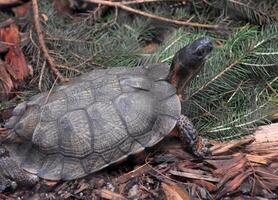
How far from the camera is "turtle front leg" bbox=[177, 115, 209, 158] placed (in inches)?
115

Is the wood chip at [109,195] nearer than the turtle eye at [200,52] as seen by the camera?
Yes

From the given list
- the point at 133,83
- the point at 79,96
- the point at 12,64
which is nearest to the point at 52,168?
the point at 79,96

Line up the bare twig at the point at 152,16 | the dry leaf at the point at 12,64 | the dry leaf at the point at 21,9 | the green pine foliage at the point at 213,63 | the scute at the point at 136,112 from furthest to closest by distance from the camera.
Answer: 1. the dry leaf at the point at 21,9
2. the bare twig at the point at 152,16
3. the dry leaf at the point at 12,64
4. the green pine foliage at the point at 213,63
5. the scute at the point at 136,112

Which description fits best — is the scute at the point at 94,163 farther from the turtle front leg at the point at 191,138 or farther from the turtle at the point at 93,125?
the turtle front leg at the point at 191,138

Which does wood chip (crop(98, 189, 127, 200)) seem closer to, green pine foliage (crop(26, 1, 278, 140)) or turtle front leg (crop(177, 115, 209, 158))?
turtle front leg (crop(177, 115, 209, 158))

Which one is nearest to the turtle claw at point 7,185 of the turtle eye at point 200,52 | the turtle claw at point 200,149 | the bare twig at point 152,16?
the turtle claw at point 200,149

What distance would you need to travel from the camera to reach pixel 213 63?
3205 millimetres

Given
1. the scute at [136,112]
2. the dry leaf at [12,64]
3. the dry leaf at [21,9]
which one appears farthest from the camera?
the dry leaf at [21,9]

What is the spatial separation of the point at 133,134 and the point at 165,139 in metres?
0.31

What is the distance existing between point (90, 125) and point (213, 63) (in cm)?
98

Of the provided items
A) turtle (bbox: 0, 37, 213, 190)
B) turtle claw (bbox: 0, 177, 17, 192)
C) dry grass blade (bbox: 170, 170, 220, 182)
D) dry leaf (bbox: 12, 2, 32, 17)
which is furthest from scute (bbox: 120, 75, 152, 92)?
dry leaf (bbox: 12, 2, 32, 17)

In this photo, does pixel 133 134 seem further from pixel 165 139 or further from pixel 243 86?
pixel 243 86

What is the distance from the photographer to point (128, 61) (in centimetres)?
349

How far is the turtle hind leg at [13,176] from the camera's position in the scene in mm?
2895
